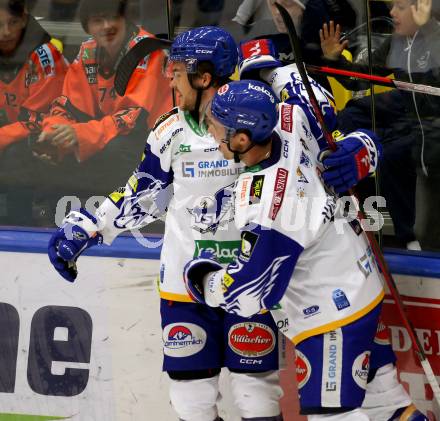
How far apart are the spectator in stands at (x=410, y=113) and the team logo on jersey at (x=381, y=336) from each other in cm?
35

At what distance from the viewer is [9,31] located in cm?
370

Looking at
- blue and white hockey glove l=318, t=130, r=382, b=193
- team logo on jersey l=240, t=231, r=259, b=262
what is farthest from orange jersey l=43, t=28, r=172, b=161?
team logo on jersey l=240, t=231, r=259, b=262

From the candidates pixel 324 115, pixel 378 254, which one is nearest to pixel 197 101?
pixel 324 115

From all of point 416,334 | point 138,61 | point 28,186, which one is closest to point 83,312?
point 28,186

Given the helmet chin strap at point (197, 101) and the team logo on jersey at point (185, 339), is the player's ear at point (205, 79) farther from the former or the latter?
the team logo on jersey at point (185, 339)

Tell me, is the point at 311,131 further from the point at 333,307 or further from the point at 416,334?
the point at 416,334

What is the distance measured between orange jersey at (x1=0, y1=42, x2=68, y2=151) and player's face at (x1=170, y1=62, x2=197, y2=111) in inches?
26.3

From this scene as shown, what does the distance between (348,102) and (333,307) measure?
828 mm

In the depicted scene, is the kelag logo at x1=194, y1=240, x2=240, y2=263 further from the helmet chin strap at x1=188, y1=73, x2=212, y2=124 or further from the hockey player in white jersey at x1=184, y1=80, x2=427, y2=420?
the helmet chin strap at x1=188, y1=73, x2=212, y2=124

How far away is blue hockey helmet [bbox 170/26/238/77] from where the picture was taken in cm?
304

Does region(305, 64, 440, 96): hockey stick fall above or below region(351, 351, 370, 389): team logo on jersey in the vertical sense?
above

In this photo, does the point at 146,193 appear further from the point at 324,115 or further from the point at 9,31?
the point at 9,31

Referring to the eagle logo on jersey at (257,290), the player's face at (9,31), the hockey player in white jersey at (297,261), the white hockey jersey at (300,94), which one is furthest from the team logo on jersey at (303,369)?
the player's face at (9,31)

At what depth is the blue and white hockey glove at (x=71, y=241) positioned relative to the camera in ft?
10.5
